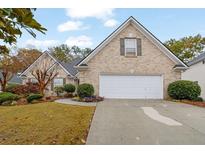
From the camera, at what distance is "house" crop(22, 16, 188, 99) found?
21062 mm

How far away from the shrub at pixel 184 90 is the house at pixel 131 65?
3.73 feet

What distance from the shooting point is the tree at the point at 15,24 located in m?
3.01

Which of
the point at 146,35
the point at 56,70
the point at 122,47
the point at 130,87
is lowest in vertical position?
the point at 130,87

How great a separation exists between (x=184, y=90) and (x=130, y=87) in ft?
13.0

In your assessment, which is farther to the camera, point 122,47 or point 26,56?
point 26,56

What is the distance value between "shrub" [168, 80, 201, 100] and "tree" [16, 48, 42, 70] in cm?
2641

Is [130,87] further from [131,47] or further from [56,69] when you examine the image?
[56,69]

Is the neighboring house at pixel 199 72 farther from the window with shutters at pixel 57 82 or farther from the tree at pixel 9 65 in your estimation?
the tree at pixel 9 65

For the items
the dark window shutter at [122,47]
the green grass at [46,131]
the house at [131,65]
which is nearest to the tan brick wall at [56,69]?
the house at [131,65]

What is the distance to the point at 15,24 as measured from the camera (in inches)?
127

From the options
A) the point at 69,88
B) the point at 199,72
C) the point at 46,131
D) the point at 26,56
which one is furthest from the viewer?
the point at 26,56

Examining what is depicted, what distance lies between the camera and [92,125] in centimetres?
966

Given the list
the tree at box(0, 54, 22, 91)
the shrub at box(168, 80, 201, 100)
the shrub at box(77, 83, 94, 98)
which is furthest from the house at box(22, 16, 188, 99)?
the tree at box(0, 54, 22, 91)

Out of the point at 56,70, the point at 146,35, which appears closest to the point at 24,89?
the point at 56,70
